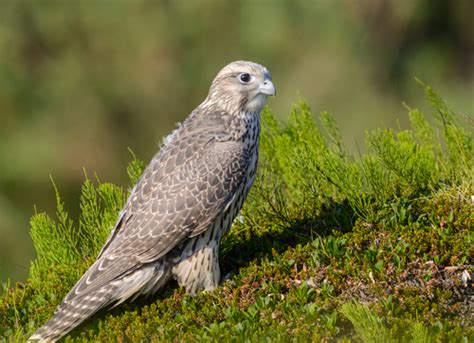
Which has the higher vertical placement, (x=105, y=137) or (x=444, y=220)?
(x=444, y=220)

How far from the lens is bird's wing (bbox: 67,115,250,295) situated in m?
4.50

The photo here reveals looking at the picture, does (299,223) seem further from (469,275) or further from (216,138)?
(469,275)

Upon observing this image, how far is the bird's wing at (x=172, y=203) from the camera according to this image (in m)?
4.50

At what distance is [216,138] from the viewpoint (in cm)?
476

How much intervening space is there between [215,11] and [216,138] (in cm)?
702

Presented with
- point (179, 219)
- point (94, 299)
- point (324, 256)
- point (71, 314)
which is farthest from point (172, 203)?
point (324, 256)

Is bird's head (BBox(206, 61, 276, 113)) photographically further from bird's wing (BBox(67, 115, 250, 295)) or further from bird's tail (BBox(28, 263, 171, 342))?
bird's tail (BBox(28, 263, 171, 342))

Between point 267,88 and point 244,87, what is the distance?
15 centimetres

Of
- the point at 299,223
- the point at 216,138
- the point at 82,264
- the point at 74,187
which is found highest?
the point at 216,138

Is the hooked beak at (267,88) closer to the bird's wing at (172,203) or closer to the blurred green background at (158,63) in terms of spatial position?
the bird's wing at (172,203)

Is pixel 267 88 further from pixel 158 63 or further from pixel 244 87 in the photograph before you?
pixel 158 63

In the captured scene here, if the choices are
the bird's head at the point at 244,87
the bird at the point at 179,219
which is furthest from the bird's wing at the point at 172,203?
the bird's head at the point at 244,87

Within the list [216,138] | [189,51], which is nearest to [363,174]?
[216,138]

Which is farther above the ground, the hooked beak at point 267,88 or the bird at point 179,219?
the hooked beak at point 267,88
